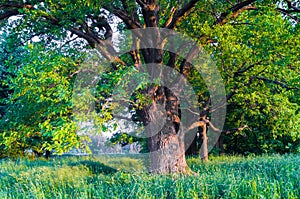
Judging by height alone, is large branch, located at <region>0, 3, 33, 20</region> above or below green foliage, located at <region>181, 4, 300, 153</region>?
above

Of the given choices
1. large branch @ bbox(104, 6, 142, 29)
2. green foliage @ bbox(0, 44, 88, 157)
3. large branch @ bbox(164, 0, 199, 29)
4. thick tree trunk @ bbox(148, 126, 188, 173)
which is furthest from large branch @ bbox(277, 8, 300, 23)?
green foliage @ bbox(0, 44, 88, 157)

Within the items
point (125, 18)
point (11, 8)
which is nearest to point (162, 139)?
point (125, 18)

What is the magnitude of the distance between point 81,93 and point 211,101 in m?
7.23

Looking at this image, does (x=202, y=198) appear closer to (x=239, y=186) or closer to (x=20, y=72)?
(x=239, y=186)

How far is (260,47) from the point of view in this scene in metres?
8.56

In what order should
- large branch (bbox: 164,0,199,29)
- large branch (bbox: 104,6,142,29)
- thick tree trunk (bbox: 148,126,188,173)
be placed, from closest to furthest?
thick tree trunk (bbox: 148,126,188,173)
large branch (bbox: 164,0,199,29)
large branch (bbox: 104,6,142,29)

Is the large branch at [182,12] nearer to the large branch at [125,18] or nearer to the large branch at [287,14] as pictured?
the large branch at [125,18]

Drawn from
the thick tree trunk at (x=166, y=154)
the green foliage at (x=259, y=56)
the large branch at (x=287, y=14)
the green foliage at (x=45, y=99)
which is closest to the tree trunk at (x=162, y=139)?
the thick tree trunk at (x=166, y=154)

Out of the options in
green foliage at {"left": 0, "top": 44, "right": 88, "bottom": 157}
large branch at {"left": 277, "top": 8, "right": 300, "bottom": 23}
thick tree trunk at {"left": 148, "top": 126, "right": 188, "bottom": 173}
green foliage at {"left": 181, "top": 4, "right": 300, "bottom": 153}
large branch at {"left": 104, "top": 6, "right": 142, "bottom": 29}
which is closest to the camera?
green foliage at {"left": 0, "top": 44, "right": 88, "bottom": 157}

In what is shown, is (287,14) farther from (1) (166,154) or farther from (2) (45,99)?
(2) (45,99)

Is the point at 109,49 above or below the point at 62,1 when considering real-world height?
below

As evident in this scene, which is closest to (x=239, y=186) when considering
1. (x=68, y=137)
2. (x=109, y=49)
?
(x=68, y=137)

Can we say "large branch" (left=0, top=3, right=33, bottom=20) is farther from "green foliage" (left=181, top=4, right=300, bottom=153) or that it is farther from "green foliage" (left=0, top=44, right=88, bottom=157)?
"green foliage" (left=181, top=4, right=300, bottom=153)

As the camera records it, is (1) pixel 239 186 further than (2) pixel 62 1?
No
